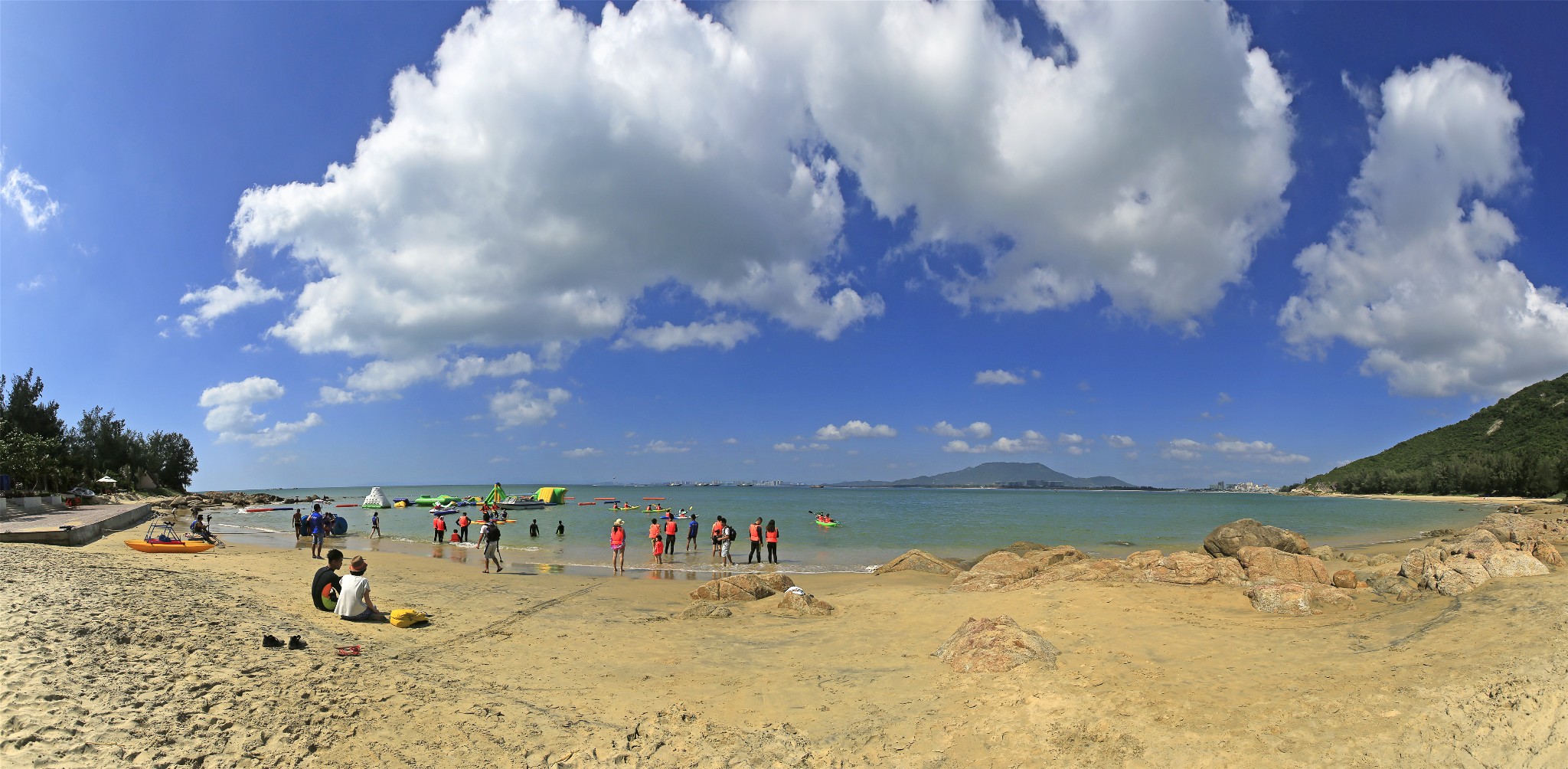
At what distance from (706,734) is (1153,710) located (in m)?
4.55

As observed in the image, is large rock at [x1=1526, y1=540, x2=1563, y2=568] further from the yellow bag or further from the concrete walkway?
the concrete walkway

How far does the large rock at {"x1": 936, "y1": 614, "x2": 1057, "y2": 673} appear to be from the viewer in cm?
797

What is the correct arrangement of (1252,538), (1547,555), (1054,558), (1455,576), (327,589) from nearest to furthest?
(1455,576) → (327,589) → (1547,555) → (1054,558) → (1252,538)

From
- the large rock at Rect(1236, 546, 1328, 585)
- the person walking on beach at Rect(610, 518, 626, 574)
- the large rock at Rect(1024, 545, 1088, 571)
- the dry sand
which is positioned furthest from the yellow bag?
the large rock at Rect(1236, 546, 1328, 585)

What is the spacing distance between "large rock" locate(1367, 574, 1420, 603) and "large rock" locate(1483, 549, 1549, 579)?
0.98 meters

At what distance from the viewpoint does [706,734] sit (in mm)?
6656

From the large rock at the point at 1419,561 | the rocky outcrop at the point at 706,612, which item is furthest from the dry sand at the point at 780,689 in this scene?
the large rock at the point at 1419,561

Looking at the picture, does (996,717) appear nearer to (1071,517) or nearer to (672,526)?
(672,526)

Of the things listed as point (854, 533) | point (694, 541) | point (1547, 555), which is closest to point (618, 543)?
point (694, 541)

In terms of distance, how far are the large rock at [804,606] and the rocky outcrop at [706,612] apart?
1.18 metres

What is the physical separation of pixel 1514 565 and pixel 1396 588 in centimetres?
146

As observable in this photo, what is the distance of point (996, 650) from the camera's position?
8148 mm

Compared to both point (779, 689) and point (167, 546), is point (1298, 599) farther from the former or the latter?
point (167, 546)

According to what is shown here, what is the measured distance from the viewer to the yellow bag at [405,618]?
10.7 m
